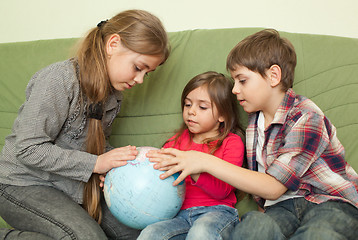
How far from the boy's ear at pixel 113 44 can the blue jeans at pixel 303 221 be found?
3.19ft

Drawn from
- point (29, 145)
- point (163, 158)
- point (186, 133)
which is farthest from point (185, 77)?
point (29, 145)

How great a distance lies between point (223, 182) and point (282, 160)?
329 mm

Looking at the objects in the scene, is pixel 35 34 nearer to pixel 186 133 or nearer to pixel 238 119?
pixel 186 133

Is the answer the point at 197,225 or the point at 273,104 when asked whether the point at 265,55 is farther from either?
the point at 197,225

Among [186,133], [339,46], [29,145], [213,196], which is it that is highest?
[339,46]

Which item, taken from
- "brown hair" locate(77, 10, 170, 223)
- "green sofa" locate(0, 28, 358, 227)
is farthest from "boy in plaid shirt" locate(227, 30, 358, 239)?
"brown hair" locate(77, 10, 170, 223)

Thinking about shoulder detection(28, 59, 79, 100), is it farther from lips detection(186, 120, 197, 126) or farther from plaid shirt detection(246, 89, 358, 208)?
plaid shirt detection(246, 89, 358, 208)

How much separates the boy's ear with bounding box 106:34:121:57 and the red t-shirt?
671 millimetres

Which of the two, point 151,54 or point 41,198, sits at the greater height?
point 151,54

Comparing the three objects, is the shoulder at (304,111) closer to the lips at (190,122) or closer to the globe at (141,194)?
the lips at (190,122)

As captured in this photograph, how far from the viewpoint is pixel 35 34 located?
2773mm

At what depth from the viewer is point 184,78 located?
2.03 metres

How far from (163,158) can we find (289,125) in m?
0.61

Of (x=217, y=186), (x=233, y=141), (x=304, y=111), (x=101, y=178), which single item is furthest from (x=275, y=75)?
(x=101, y=178)
